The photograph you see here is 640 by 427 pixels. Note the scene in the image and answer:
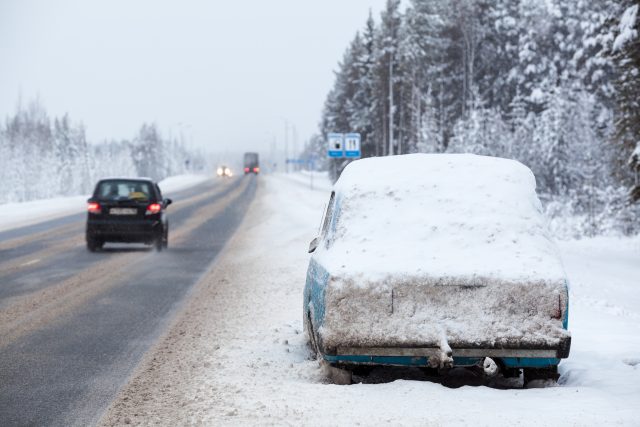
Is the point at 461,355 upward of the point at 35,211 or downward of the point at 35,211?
upward

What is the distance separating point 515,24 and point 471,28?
437 centimetres

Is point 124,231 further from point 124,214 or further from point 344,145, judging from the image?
point 344,145

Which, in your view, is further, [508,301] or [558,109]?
[558,109]

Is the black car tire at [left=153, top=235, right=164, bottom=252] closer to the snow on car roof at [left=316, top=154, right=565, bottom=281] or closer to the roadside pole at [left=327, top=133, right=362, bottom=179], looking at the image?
the snow on car roof at [left=316, top=154, right=565, bottom=281]

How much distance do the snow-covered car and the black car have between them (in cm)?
1322

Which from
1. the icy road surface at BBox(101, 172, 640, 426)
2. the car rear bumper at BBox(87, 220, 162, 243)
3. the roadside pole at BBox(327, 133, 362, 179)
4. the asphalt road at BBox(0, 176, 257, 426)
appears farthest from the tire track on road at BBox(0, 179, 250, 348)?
the roadside pole at BBox(327, 133, 362, 179)

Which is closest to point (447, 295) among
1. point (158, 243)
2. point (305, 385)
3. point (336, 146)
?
point (305, 385)

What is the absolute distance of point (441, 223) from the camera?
5789 millimetres

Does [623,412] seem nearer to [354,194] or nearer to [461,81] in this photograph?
[354,194]

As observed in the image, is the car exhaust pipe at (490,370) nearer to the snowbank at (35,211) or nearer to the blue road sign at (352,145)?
the snowbank at (35,211)

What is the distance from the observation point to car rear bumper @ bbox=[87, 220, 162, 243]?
1827 centimetres

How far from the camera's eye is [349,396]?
541 cm

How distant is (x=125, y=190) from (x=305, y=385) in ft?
45.1

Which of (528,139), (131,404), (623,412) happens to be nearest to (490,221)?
(623,412)
